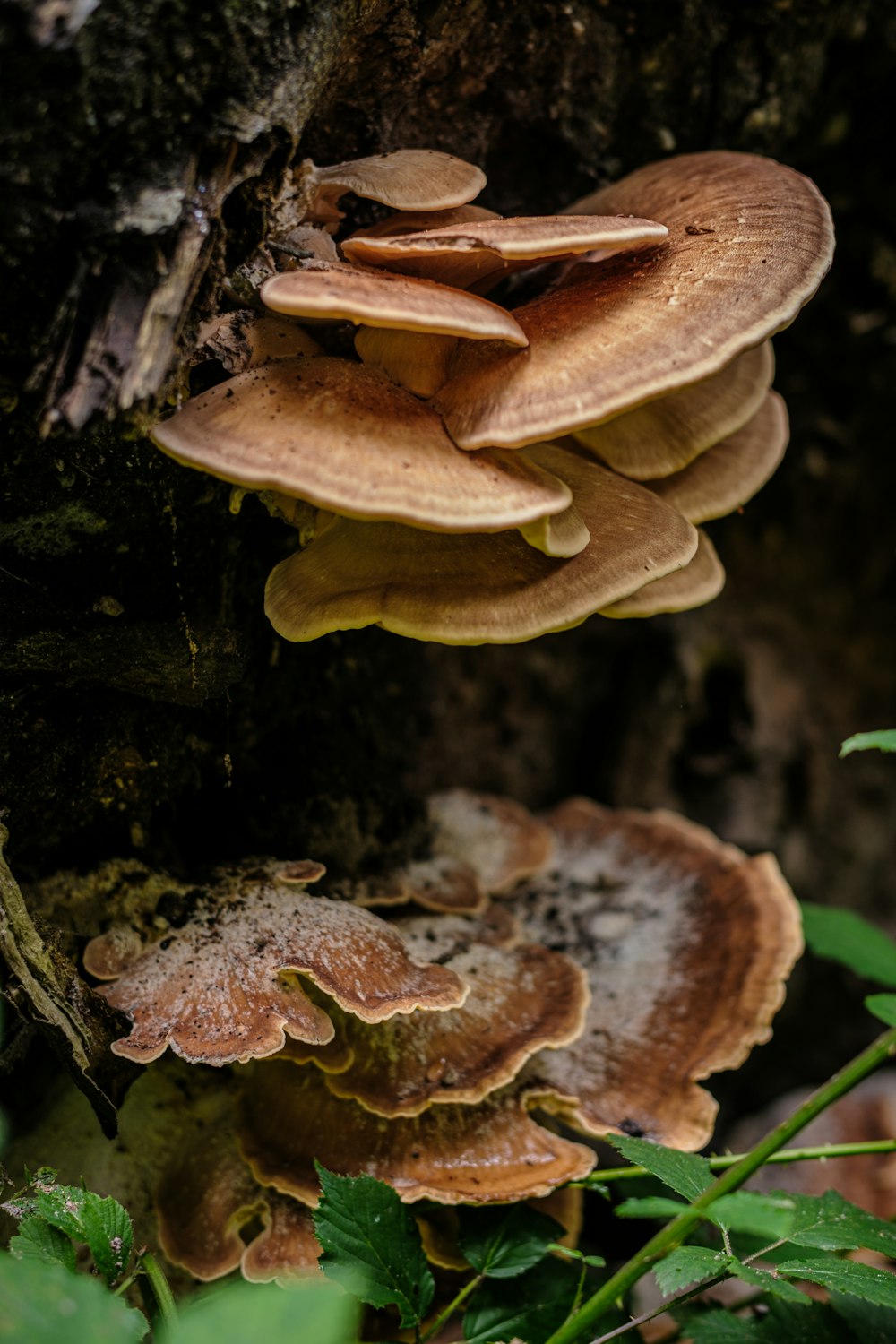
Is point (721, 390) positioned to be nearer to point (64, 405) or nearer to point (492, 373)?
point (492, 373)

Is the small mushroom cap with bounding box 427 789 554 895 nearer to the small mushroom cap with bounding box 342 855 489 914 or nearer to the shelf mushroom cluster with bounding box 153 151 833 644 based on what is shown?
the small mushroom cap with bounding box 342 855 489 914

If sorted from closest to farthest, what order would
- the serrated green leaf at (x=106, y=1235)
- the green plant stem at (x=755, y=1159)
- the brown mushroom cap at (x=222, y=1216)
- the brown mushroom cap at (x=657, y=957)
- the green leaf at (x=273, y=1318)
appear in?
the green leaf at (x=273, y=1318), the green plant stem at (x=755, y=1159), the serrated green leaf at (x=106, y=1235), the brown mushroom cap at (x=222, y=1216), the brown mushroom cap at (x=657, y=957)

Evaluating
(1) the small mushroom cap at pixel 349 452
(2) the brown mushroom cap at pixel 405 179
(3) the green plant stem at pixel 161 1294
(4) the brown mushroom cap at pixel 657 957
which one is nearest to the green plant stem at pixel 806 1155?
(4) the brown mushroom cap at pixel 657 957

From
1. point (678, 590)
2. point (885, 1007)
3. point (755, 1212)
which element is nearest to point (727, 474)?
point (678, 590)

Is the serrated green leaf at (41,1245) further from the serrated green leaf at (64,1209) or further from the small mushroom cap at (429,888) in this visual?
the small mushroom cap at (429,888)

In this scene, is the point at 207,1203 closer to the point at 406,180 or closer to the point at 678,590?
the point at 678,590

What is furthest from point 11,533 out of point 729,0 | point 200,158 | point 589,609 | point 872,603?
point 872,603
